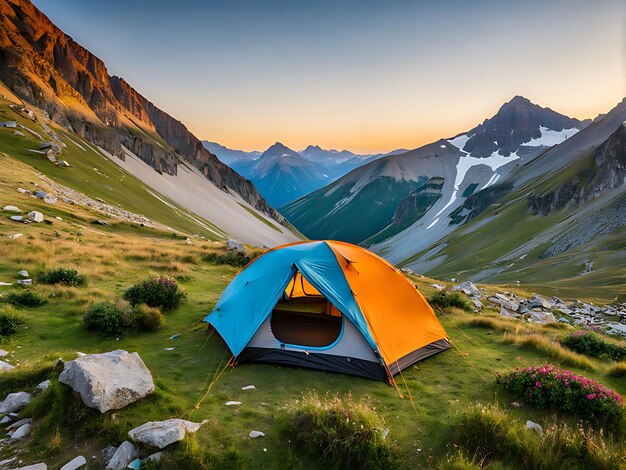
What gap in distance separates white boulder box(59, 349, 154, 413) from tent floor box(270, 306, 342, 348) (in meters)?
4.69

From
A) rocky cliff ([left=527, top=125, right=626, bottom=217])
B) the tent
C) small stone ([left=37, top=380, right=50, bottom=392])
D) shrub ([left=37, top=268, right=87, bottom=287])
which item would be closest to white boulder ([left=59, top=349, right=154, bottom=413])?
small stone ([left=37, top=380, right=50, bottom=392])

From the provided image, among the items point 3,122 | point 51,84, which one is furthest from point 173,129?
point 3,122

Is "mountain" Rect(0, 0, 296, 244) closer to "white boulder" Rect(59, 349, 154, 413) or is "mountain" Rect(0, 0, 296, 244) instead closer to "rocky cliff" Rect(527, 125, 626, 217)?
"white boulder" Rect(59, 349, 154, 413)

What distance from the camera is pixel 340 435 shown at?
710 centimetres

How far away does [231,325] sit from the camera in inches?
496

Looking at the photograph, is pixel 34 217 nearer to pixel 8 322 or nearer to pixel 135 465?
pixel 8 322

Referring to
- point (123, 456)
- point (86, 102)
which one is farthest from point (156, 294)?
point (86, 102)

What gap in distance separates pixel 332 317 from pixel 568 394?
308 inches

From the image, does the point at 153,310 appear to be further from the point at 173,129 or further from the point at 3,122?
the point at 173,129

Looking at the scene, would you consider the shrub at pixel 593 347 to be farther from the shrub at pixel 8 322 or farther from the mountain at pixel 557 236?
the mountain at pixel 557 236

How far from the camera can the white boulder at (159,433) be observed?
6.73m

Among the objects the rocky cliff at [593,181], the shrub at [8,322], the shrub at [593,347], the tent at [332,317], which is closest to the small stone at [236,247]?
the tent at [332,317]

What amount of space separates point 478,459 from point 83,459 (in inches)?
290

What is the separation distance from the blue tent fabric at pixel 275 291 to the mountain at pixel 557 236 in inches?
1459
